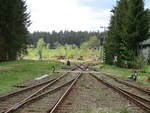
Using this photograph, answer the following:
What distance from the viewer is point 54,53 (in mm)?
137500

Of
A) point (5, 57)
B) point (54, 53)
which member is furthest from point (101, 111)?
point (54, 53)

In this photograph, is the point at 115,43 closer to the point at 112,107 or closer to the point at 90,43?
the point at 112,107

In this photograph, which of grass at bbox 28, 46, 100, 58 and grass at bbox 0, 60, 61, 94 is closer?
grass at bbox 0, 60, 61, 94

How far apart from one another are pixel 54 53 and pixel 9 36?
98549 mm

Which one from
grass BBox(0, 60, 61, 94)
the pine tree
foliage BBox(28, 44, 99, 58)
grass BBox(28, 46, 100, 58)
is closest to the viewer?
grass BBox(0, 60, 61, 94)

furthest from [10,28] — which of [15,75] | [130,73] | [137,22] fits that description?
[130,73]

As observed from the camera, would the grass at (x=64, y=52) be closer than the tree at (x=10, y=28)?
No

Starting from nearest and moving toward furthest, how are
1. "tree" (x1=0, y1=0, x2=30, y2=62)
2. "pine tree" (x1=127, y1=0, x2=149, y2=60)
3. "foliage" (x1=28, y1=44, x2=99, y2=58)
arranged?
"pine tree" (x1=127, y1=0, x2=149, y2=60)
"tree" (x1=0, y1=0, x2=30, y2=62)
"foliage" (x1=28, y1=44, x2=99, y2=58)

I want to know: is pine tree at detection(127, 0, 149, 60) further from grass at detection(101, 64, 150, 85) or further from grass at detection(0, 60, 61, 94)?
grass at detection(0, 60, 61, 94)

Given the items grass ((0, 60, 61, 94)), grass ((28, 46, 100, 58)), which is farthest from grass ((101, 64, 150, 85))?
grass ((28, 46, 100, 58))

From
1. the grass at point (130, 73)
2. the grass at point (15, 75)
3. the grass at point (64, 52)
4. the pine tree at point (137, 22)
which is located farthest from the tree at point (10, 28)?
the grass at point (64, 52)

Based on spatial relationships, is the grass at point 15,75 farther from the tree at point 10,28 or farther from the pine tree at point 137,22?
the pine tree at point 137,22

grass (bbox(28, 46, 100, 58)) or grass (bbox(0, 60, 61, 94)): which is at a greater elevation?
grass (bbox(28, 46, 100, 58))

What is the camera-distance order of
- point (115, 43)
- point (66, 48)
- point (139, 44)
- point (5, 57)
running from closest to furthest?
point (139, 44)
point (115, 43)
point (5, 57)
point (66, 48)
